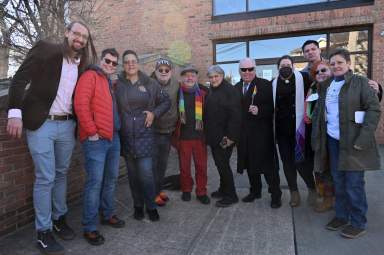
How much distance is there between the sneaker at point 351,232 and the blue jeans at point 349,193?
0.04 meters

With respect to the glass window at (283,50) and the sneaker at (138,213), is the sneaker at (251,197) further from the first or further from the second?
the glass window at (283,50)

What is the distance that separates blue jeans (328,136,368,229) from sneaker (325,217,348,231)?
37 mm

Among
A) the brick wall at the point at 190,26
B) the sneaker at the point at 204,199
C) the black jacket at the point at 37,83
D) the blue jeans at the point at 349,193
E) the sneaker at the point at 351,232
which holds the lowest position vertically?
the sneaker at the point at 351,232

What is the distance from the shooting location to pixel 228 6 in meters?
10.1

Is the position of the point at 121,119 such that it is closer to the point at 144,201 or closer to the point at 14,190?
the point at 144,201

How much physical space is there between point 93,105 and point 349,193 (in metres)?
2.59

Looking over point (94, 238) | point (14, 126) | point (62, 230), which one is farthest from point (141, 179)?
point (14, 126)

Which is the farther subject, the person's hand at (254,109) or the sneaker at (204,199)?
the sneaker at (204,199)

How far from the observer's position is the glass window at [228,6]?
997cm

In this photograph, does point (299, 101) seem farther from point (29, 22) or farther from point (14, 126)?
point (29, 22)

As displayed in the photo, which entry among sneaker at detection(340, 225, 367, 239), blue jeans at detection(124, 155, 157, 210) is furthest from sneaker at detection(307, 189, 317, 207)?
blue jeans at detection(124, 155, 157, 210)

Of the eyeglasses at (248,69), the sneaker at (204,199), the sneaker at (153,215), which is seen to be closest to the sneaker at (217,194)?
the sneaker at (204,199)

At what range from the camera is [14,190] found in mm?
3420

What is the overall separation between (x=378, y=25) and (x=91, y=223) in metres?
8.45
